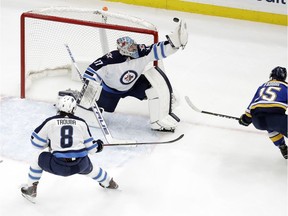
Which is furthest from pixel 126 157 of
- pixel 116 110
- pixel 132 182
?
pixel 116 110

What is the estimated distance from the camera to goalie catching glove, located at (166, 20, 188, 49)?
4.33 m

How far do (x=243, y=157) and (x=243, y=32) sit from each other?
2.15 metres

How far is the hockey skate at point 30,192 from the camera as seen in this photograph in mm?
3676

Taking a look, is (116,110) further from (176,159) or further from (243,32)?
(243,32)

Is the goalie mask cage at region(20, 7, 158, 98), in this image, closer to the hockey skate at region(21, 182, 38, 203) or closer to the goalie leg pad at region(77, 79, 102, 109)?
the goalie leg pad at region(77, 79, 102, 109)

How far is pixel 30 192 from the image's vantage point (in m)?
3.68

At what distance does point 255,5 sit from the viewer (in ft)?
20.6

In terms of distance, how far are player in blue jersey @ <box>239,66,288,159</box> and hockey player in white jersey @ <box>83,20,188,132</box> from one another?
0.58m

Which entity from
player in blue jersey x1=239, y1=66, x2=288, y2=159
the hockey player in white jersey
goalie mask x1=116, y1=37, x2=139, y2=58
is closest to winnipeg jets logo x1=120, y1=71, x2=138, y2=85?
the hockey player in white jersey

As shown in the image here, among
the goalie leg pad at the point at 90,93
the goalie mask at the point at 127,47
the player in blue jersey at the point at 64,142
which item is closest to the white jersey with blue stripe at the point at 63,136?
the player in blue jersey at the point at 64,142

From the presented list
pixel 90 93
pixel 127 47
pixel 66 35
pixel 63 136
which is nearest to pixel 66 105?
pixel 63 136

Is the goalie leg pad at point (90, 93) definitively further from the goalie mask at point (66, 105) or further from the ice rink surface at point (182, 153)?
the goalie mask at point (66, 105)

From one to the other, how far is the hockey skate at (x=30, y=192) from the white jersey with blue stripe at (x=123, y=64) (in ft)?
A: 3.18

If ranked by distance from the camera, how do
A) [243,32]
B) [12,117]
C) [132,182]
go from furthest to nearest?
1. [243,32]
2. [12,117]
3. [132,182]
